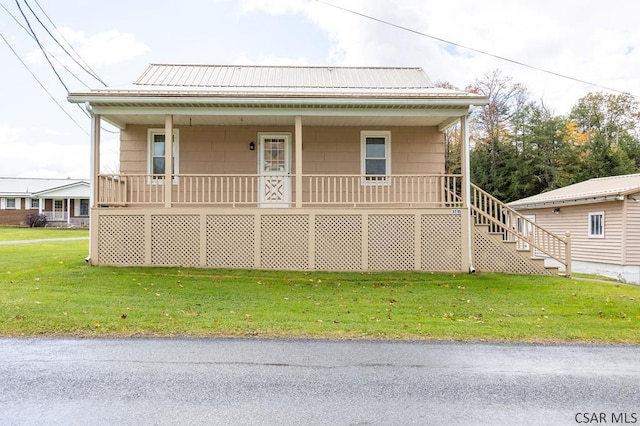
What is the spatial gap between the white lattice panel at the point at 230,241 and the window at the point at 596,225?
14598mm

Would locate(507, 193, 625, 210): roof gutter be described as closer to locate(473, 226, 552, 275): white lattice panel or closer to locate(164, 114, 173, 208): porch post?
locate(473, 226, 552, 275): white lattice panel

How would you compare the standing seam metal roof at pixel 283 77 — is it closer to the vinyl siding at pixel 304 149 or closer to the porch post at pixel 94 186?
the vinyl siding at pixel 304 149

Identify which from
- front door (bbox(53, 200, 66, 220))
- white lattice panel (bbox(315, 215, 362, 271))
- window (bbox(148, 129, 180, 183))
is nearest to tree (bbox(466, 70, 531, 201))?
white lattice panel (bbox(315, 215, 362, 271))

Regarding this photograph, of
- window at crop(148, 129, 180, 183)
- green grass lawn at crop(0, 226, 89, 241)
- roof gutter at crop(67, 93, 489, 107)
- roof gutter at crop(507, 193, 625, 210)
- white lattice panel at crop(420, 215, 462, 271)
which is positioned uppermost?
roof gutter at crop(67, 93, 489, 107)

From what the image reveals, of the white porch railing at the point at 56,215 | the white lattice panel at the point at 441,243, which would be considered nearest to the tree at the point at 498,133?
the white lattice panel at the point at 441,243

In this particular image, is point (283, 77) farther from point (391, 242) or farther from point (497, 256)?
point (497, 256)

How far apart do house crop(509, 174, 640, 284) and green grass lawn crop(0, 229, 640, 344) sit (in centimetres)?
784

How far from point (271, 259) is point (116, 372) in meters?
6.65

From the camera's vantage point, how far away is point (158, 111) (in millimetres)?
11023

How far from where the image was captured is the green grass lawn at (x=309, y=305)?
6.14m

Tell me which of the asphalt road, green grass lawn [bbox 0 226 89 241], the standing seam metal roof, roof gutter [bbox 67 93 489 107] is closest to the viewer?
the asphalt road

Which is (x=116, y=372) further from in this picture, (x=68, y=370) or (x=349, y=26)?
(x=349, y=26)

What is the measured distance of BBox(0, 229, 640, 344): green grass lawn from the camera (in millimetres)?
6145

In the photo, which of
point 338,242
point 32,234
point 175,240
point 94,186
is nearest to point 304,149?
point 338,242
